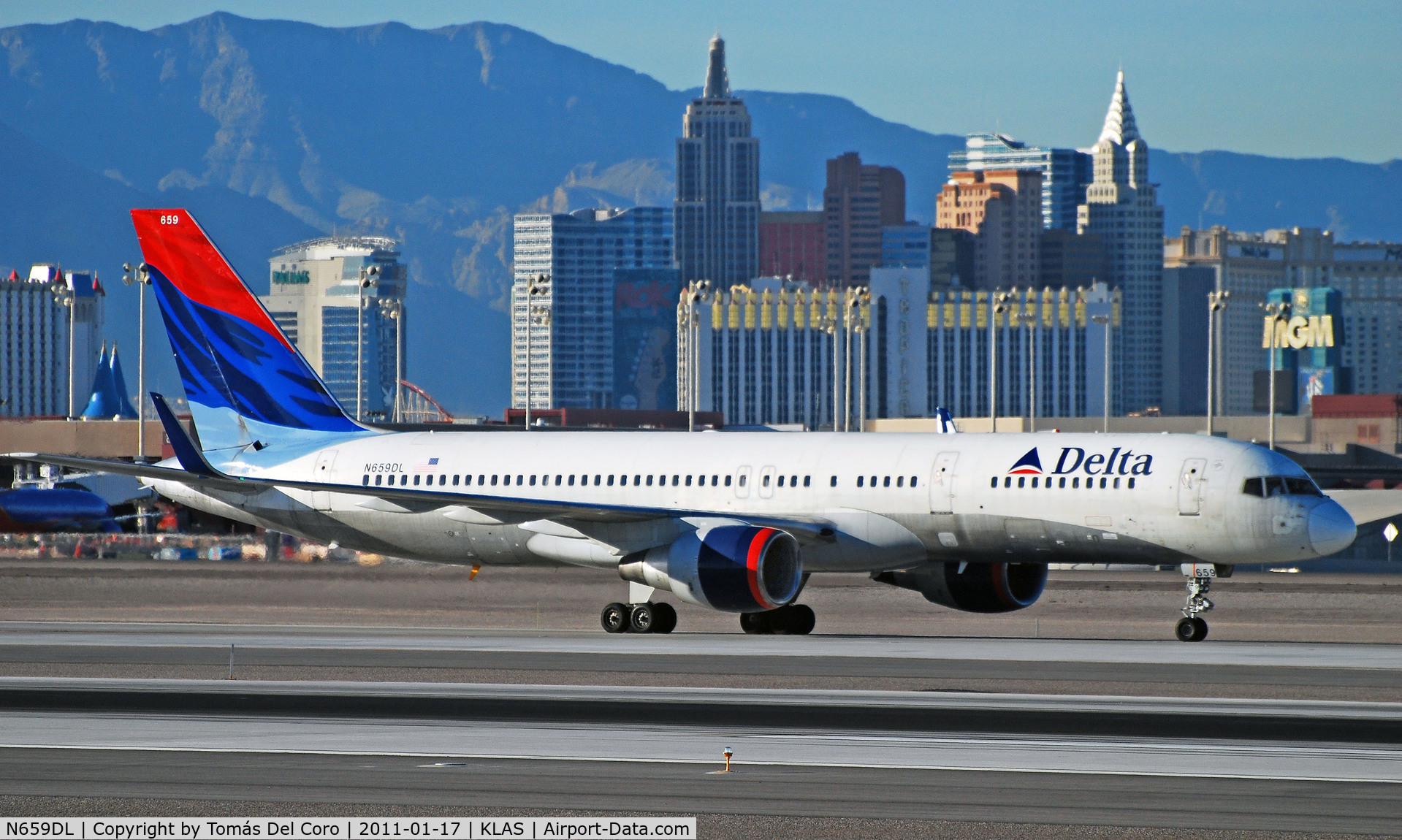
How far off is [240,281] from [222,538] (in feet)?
55.2

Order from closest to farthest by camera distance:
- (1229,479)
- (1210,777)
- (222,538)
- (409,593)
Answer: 1. (1210,777)
2. (1229,479)
3. (409,593)
4. (222,538)

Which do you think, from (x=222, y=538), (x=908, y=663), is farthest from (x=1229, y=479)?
(x=222, y=538)

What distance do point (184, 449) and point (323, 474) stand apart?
4.61m

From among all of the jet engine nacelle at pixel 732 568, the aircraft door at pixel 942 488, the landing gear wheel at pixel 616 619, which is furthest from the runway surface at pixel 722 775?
the landing gear wheel at pixel 616 619

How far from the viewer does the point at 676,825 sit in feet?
56.7

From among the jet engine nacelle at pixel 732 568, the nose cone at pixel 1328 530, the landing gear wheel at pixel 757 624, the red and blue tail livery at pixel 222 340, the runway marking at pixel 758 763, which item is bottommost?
the landing gear wheel at pixel 757 624

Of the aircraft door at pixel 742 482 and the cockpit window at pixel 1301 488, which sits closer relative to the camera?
the cockpit window at pixel 1301 488

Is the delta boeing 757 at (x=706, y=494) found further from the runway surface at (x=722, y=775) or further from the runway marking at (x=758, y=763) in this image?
the runway marking at (x=758, y=763)

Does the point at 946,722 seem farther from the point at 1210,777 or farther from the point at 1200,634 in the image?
the point at 1200,634

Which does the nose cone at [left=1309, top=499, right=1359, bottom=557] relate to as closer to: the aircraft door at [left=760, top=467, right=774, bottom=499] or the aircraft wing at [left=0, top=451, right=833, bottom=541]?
the aircraft wing at [left=0, top=451, right=833, bottom=541]

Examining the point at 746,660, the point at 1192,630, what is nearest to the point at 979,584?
the point at 1192,630

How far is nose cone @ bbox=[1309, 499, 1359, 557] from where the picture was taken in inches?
1500

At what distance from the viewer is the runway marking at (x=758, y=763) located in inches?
795

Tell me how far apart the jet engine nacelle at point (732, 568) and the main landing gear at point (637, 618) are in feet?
5.67
